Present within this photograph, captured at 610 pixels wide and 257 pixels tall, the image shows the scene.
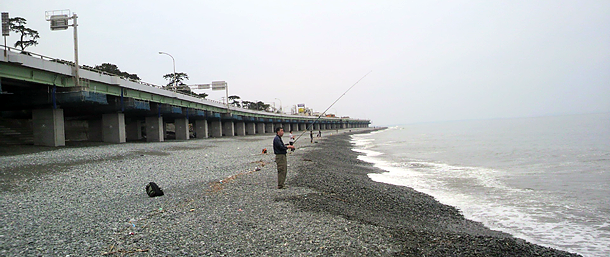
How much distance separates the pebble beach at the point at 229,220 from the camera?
5031mm

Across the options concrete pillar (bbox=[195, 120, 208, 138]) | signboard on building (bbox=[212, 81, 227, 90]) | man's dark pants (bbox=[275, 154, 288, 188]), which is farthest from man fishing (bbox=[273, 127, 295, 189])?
signboard on building (bbox=[212, 81, 227, 90])

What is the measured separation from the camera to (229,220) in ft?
20.8

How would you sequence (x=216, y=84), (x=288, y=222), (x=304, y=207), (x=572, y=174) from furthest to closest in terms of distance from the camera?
1. (x=216, y=84)
2. (x=572, y=174)
3. (x=304, y=207)
4. (x=288, y=222)

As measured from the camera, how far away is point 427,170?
18.8m

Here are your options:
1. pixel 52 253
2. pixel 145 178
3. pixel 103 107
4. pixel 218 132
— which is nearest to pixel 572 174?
pixel 145 178

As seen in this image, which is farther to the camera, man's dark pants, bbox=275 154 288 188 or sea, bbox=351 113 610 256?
man's dark pants, bbox=275 154 288 188

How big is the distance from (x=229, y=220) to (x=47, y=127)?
22163 mm

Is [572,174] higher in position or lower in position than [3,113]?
lower

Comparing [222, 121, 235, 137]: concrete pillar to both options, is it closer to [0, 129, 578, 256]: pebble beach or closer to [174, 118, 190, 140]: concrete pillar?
[174, 118, 190, 140]: concrete pillar

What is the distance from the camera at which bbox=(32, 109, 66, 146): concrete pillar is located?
21.8 m

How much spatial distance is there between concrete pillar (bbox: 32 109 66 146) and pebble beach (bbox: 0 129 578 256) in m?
12.4

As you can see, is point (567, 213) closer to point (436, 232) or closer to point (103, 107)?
point (436, 232)

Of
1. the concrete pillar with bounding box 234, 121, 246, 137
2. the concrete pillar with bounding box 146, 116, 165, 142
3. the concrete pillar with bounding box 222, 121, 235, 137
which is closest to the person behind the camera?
the concrete pillar with bounding box 146, 116, 165, 142

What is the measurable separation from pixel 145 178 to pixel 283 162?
5.52 meters
